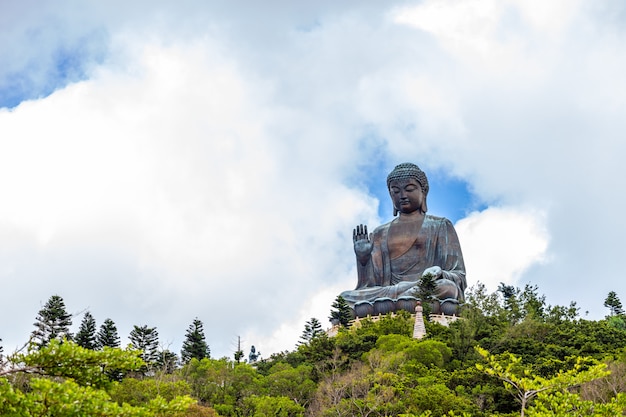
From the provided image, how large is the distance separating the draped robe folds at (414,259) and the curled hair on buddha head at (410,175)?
4.12 ft

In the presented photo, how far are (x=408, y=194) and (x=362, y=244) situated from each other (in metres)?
3.04

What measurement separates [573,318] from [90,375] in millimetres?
26447

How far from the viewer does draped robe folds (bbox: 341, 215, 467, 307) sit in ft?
115

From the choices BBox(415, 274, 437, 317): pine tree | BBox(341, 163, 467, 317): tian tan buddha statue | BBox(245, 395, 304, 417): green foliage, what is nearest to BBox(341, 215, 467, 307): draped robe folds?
BBox(341, 163, 467, 317): tian tan buddha statue

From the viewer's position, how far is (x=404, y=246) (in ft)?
119

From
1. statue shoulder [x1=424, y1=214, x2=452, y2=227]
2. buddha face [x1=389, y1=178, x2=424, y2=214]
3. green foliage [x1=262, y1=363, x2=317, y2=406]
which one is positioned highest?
buddha face [x1=389, y1=178, x2=424, y2=214]

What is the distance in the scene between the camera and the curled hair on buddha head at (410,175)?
120 feet

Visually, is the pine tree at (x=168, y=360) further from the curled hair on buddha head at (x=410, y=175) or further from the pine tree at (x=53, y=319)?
the curled hair on buddha head at (x=410, y=175)

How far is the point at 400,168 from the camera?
3691cm

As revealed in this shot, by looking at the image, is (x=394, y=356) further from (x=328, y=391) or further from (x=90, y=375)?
(x=90, y=375)

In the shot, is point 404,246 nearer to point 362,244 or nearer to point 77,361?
point 362,244

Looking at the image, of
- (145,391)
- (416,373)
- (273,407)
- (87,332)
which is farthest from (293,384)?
(87,332)

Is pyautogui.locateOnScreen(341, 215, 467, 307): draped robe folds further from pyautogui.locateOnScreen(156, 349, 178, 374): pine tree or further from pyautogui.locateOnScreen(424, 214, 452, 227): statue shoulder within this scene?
pyautogui.locateOnScreen(156, 349, 178, 374): pine tree

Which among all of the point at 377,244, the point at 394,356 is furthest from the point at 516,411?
the point at 377,244
